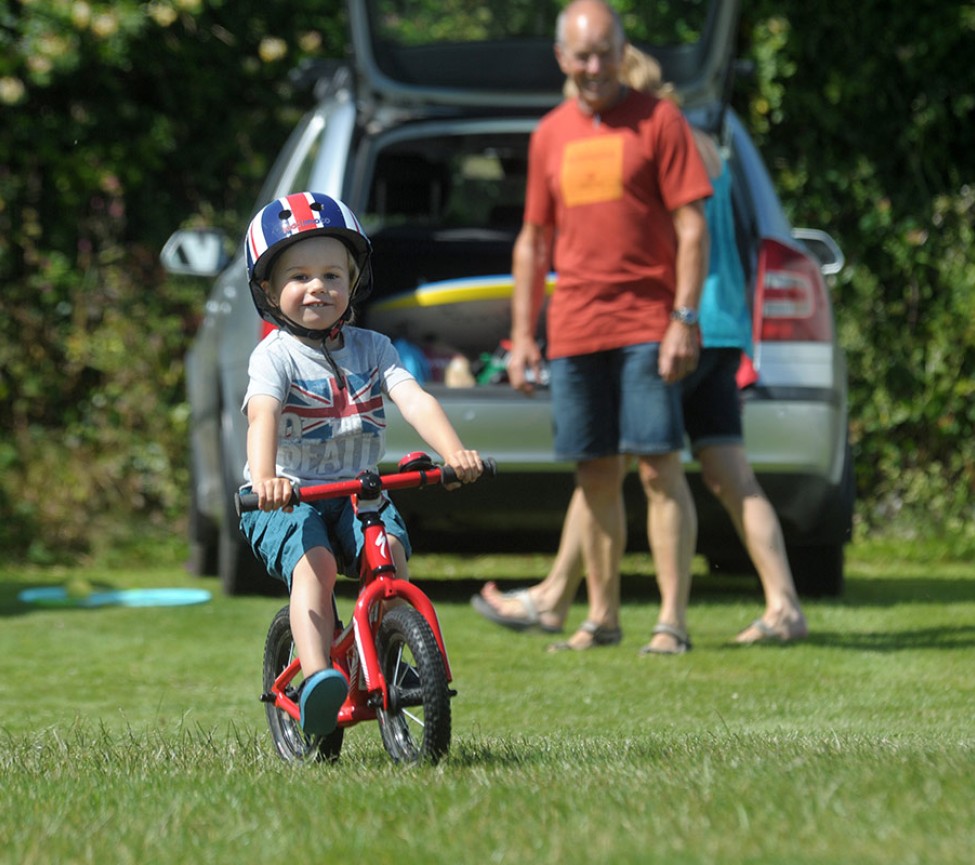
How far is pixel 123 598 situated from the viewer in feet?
27.0

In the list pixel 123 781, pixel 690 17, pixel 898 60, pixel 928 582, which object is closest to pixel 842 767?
pixel 123 781

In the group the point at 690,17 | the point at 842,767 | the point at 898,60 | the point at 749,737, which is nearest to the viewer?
the point at 842,767

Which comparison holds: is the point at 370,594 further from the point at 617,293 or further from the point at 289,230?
the point at 617,293

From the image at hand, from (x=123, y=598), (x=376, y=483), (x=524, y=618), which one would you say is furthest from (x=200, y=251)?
(x=376, y=483)

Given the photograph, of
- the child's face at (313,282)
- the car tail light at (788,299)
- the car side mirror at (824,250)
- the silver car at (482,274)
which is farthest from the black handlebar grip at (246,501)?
the car side mirror at (824,250)

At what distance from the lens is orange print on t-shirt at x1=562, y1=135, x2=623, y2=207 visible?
6.38 meters

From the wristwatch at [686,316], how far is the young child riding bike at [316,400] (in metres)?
2.05

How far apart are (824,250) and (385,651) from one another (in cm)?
405

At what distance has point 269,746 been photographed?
461cm

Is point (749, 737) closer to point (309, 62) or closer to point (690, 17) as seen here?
point (690, 17)

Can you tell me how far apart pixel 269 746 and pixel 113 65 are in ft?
24.7

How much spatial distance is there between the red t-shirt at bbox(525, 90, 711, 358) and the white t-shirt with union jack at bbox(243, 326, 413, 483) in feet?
7.25

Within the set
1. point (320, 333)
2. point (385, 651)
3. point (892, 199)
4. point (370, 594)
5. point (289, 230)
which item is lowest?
point (385, 651)

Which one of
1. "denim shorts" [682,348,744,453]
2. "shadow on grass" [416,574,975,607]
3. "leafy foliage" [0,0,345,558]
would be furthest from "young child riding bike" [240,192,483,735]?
"leafy foliage" [0,0,345,558]
